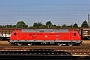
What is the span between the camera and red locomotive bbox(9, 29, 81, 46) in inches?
941

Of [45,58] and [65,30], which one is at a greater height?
[65,30]

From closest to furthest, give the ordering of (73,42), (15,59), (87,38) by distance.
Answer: (15,59) → (73,42) → (87,38)

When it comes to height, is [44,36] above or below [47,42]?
above

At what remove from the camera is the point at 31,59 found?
37.9ft

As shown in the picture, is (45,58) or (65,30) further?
(65,30)

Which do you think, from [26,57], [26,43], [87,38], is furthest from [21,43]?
[26,57]

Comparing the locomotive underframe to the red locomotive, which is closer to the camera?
the locomotive underframe

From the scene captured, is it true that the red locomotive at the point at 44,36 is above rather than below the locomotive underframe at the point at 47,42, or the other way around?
above

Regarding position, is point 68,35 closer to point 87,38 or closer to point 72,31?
point 72,31

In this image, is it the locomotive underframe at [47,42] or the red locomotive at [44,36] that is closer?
the locomotive underframe at [47,42]

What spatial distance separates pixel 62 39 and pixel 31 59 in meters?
12.6

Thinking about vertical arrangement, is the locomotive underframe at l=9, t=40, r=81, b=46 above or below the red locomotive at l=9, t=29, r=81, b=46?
below

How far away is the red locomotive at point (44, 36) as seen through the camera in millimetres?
23891

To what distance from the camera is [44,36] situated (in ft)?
79.5
